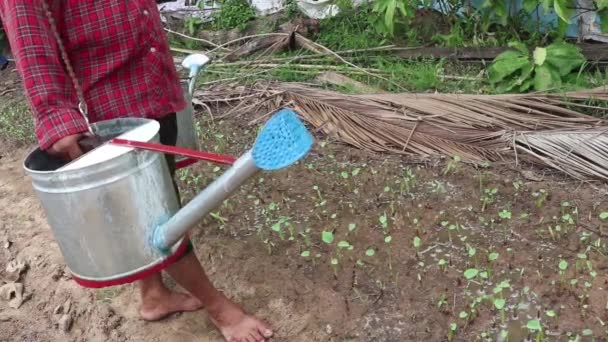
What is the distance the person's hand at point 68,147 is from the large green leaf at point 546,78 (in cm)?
257

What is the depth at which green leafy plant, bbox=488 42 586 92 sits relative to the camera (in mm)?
3648

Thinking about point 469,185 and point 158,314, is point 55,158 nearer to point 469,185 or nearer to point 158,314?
point 158,314

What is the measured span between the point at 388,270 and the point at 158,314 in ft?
2.92

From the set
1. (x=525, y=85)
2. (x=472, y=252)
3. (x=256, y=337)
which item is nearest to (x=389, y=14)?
(x=525, y=85)

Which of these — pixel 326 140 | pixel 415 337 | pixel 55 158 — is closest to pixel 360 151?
pixel 326 140

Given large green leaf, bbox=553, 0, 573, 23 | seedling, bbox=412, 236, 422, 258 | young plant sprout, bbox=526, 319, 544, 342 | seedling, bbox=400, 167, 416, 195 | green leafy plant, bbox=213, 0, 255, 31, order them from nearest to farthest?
young plant sprout, bbox=526, 319, 544, 342 → seedling, bbox=412, 236, 422, 258 → seedling, bbox=400, 167, 416, 195 → large green leaf, bbox=553, 0, 573, 23 → green leafy plant, bbox=213, 0, 255, 31

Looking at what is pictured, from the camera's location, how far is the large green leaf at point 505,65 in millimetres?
3723

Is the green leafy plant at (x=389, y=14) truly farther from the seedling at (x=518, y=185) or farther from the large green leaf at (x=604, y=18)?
the seedling at (x=518, y=185)

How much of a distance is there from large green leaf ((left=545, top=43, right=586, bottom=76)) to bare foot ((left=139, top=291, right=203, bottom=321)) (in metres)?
2.38

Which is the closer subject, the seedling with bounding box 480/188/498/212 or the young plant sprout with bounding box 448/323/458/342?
the young plant sprout with bounding box 448/323/458/342

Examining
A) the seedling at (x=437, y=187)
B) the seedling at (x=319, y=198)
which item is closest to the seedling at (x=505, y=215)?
the seedling at (x=437, y=187)

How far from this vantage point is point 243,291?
2627 mm

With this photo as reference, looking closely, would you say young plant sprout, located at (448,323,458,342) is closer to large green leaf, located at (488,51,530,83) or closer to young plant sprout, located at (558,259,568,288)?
young plant sprout, located at (558,259,568,288)

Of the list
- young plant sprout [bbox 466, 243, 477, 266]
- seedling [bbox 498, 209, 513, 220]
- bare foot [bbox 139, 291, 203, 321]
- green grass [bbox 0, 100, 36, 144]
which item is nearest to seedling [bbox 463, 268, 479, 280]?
young plant sprout [bbox 466, 243, 477, 266]
